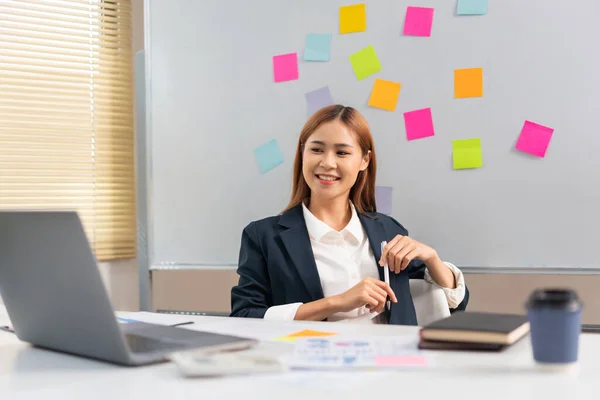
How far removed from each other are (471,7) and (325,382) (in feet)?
5.62

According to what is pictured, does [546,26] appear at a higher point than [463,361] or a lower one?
higher

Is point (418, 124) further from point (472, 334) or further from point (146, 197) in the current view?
point (472, 334)

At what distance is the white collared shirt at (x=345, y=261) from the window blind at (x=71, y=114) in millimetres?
1174

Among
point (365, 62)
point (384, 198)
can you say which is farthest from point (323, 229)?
point (365, 62)

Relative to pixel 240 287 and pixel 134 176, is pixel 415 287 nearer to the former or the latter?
pixel 240 287

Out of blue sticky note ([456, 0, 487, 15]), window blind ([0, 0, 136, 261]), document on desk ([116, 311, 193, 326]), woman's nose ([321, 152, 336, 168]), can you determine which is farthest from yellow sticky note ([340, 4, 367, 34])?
document on desk ([116, 311, 193, 326])

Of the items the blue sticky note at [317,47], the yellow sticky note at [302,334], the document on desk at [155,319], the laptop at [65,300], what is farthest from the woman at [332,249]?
the laptop at [65,300]

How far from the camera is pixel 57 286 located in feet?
3.36

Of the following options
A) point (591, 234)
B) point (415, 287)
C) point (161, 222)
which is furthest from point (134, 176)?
point (591, 234)

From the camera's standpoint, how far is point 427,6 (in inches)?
91.7

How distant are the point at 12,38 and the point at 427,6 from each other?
162 cm

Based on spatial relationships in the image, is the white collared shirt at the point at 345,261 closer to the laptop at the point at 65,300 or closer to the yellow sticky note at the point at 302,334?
the yellow sticky note at the point at 302,334

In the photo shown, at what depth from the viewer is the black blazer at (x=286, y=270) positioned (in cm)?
→ 181

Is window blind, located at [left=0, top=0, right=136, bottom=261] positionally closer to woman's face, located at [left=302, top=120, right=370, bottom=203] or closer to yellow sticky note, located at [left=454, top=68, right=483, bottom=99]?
woman's face, located at [left=302, top=120, right=370, bottom=203]
